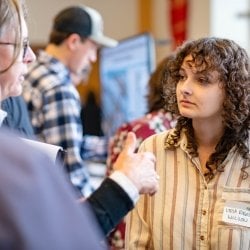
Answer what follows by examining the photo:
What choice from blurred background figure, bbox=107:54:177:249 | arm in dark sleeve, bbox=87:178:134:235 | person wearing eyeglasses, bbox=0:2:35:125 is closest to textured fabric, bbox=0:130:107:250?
arm in dark sleeve, bbox=87:178:134:235

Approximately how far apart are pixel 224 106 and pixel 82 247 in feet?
3.13

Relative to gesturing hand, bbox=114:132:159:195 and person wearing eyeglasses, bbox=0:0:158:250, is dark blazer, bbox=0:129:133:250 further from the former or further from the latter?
gesturing hand, bbox=114:132:159:195

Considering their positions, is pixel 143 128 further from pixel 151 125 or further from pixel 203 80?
pixel 203 80

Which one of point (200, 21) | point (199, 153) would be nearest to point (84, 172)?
point (199, 153)

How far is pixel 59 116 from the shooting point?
2322 millimetres

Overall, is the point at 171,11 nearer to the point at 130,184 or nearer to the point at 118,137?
the point at 118,137

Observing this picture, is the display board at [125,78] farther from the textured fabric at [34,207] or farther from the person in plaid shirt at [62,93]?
the textured fabric at [34,207]

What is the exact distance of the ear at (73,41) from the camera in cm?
259

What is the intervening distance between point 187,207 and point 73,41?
4.49 feet

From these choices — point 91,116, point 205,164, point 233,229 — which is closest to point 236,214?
point 233,229

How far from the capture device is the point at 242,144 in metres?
1.47

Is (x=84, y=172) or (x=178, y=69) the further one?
(x=84, y=172)

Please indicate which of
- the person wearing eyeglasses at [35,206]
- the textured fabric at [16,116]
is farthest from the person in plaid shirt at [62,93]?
the person wearing eyeglasses at [35,206]

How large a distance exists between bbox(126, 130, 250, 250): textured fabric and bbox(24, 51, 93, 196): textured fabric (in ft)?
2.67
